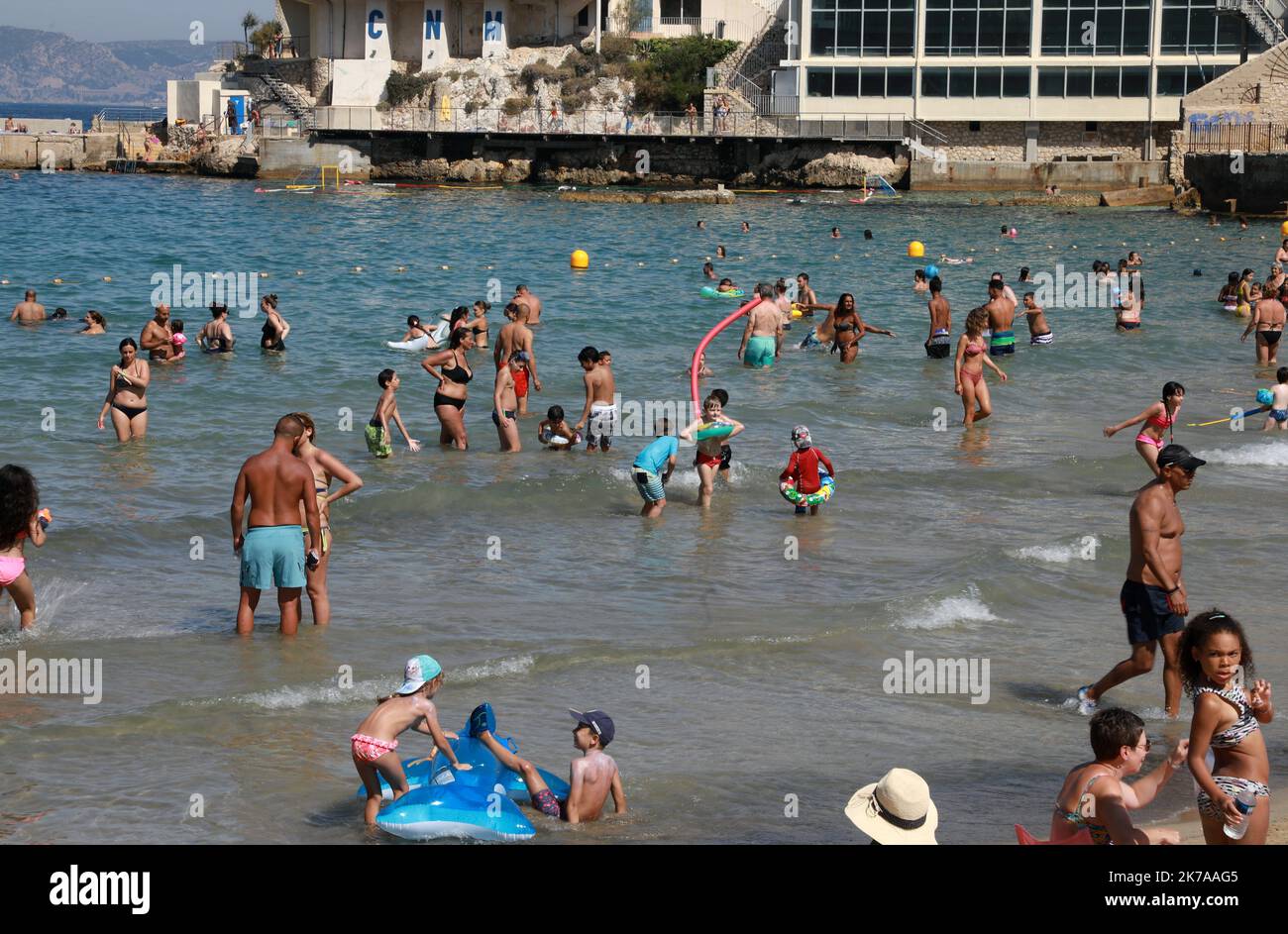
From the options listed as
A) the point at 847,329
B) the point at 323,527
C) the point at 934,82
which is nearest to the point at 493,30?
the point at 934,82

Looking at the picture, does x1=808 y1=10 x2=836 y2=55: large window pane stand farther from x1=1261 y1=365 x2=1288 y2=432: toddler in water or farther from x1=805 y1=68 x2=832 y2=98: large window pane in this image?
x1=1261 y1=365 x2=1288 y2=432: toddler in water

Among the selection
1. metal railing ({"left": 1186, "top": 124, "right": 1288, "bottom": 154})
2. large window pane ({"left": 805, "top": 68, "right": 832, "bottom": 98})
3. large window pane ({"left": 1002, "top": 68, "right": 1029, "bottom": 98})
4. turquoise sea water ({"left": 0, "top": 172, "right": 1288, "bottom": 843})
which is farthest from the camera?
large window pane ({"left": 805, "top": 68, "right": 832, "bottom": 98})

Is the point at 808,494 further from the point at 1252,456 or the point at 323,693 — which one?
the point at 323,693

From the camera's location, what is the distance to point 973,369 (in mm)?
18391

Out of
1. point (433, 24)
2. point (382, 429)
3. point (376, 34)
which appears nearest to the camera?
point (382, 429)

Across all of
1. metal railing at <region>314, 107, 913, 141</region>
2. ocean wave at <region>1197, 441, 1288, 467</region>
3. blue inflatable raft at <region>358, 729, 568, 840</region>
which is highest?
metal railing at <region>314, 107, 913, 141</region>

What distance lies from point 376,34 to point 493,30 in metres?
5.77

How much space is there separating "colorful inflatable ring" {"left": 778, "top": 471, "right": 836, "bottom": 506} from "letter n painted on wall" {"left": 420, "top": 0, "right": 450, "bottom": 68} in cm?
6595

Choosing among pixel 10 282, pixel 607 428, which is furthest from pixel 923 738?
pixel 10 282

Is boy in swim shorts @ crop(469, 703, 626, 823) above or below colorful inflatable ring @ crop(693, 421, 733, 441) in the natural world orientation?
below

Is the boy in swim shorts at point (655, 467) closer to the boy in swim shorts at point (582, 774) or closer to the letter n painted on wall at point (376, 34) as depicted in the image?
the boy in swim shorts at point (582, 774)

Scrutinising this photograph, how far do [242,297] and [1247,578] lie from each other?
24479 millimetres

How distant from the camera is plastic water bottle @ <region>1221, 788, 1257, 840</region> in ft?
20.8

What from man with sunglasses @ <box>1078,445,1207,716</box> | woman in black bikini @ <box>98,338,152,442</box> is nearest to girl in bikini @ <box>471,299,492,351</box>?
woman in black bikini @ <box>98,338,152,442</box>
